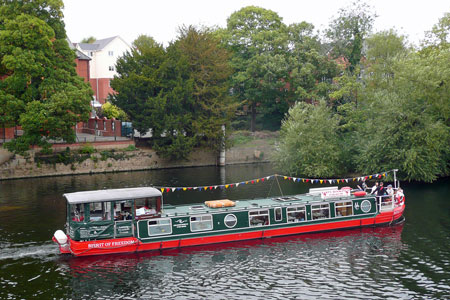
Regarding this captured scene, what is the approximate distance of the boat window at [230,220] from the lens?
3319 cm

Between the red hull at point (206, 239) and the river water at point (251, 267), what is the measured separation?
44cm

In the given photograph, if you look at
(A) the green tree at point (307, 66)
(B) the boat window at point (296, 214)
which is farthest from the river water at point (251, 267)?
(A) the green tree at point (307, 66)

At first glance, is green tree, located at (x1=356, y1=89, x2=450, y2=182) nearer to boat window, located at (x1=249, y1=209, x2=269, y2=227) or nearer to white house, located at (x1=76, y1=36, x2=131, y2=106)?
boat window, located at (x1=249, y1=209, x2=269, y2=227)

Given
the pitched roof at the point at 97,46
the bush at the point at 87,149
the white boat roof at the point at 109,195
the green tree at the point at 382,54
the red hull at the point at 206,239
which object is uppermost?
the pitched roof at the point at 97,46

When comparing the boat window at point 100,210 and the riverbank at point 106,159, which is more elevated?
the riverbank at point 106,159

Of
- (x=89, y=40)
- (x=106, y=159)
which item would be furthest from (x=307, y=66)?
(x=89, y=40)

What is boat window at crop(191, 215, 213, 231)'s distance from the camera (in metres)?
32.4

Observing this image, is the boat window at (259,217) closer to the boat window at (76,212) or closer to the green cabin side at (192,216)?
the green cabin side at (192,216)

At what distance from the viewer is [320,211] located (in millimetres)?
35531

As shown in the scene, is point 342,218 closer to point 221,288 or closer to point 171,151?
point 221,288

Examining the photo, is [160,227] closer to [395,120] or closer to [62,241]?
[62,241]

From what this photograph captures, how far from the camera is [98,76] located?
360 feet

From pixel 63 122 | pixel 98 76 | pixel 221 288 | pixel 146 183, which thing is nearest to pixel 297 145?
pixel 146 183

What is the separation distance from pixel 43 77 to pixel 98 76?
51.2 metres
